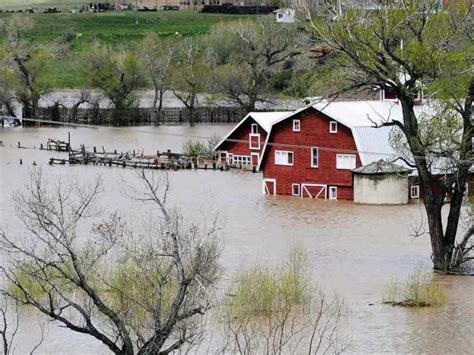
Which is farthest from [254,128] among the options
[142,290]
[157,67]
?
[142,290]

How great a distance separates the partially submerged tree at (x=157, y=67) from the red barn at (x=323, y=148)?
27.0 m

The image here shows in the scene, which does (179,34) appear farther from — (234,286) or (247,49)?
(234,286)

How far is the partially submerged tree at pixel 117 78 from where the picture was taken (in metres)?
71.9

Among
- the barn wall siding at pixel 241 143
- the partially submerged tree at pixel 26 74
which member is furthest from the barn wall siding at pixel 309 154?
the partially submerged tree at pixel 26 74

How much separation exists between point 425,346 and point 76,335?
583 cm

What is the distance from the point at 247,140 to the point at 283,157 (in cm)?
697

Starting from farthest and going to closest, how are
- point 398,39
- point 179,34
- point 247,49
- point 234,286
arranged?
point 179,34 → point 247,49 → point 398,39 → point 234,286

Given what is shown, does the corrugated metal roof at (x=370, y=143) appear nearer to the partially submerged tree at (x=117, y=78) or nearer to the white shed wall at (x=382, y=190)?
the white shed wall at (x=382, y=190)

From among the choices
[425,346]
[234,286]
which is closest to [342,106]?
[234,286]

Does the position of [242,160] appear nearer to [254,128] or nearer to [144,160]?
[254,128]

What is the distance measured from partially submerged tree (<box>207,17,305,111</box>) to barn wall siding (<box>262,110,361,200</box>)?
23.8 meters

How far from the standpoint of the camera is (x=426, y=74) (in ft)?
94.7

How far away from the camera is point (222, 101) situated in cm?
7188

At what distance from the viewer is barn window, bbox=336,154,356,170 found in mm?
42500
